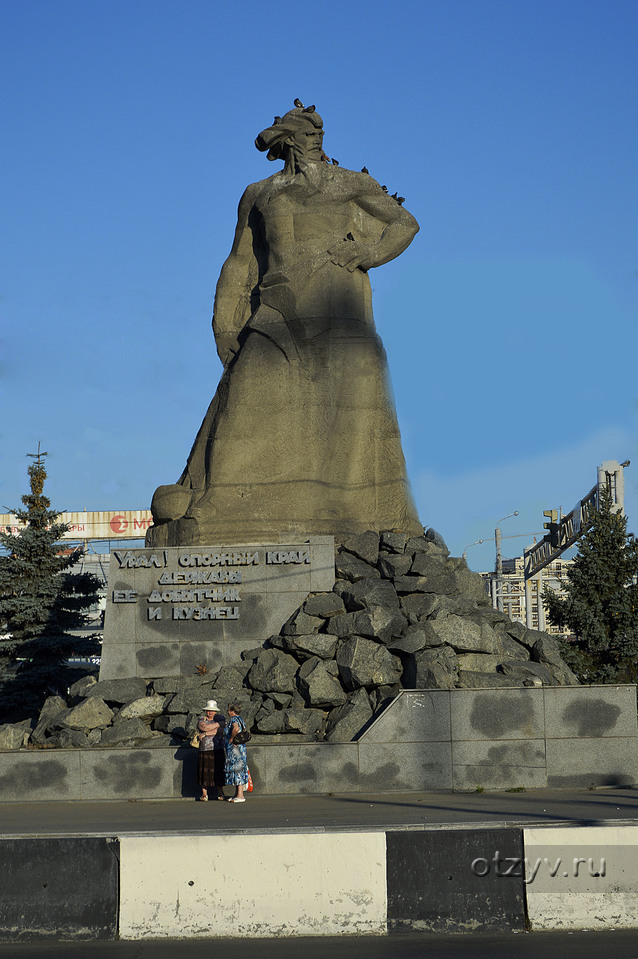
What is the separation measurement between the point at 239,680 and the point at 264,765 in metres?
1.65

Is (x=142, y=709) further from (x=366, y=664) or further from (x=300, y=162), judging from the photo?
(x=300, y=162)

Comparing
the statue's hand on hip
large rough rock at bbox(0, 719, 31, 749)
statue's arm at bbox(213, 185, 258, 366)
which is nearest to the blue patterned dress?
large rough rock at bbox(0, 719, 31, 749)

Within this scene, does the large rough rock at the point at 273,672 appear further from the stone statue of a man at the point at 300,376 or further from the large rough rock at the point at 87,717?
the stone statue of a man at the point at 300,376

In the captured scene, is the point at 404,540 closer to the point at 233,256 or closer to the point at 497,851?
the point at 233,256

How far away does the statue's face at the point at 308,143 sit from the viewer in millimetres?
17469

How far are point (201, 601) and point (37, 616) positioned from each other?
7.29m

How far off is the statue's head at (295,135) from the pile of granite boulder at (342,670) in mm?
6820

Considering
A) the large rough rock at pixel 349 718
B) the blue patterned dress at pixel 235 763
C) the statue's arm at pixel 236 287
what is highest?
the statue's arm at pixel 236 287

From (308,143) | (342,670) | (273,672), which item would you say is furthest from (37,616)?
(308,143)

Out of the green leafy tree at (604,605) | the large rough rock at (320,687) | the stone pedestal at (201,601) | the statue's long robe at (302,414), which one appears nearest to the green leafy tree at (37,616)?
the statue's long robe at (302,414)

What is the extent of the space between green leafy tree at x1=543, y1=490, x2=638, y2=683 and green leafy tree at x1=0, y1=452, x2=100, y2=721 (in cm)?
949

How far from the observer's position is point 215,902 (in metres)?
6.85

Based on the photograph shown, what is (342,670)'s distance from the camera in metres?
13.3

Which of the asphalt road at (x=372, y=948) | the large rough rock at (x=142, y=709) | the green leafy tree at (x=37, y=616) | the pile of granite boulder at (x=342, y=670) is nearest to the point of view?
the asphalt road at (x=372, y=948)
